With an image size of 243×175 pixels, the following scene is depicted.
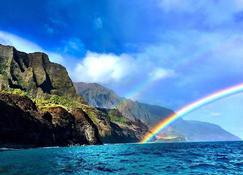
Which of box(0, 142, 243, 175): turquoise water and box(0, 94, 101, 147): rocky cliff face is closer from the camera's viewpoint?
box(0, 142, 243, 175): turquoise water

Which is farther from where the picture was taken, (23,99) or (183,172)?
(23,99)

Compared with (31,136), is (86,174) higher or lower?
lower

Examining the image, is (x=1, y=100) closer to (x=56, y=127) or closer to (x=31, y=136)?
(x=31, y=136)

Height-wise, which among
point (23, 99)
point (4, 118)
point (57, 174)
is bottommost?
point (57, 174)

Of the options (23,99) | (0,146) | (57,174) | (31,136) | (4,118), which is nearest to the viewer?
(57,174)

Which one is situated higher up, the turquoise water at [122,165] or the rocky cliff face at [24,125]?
the rocky cliff face at [24,125]

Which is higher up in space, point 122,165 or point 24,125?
point 24,125

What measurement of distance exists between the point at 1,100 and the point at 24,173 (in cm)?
12444

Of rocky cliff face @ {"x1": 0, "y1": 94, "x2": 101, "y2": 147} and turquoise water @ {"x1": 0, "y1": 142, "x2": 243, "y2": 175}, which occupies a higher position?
rocky cliff face @ {"x1": 0, "y1": 94, "x2": 101, "y2": 147}

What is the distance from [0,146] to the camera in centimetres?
15050

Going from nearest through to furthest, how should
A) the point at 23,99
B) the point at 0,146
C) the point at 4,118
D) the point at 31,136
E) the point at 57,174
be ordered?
the point at 57,174 < the point at 0,146 < the point at 4,118 < the point at 31,136 < the point at 23,99

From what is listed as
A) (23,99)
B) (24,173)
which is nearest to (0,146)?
(23,99)

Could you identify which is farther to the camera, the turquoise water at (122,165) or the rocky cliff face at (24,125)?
the rocky cliff face at (24,125)

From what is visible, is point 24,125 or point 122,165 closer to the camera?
point 122,165
